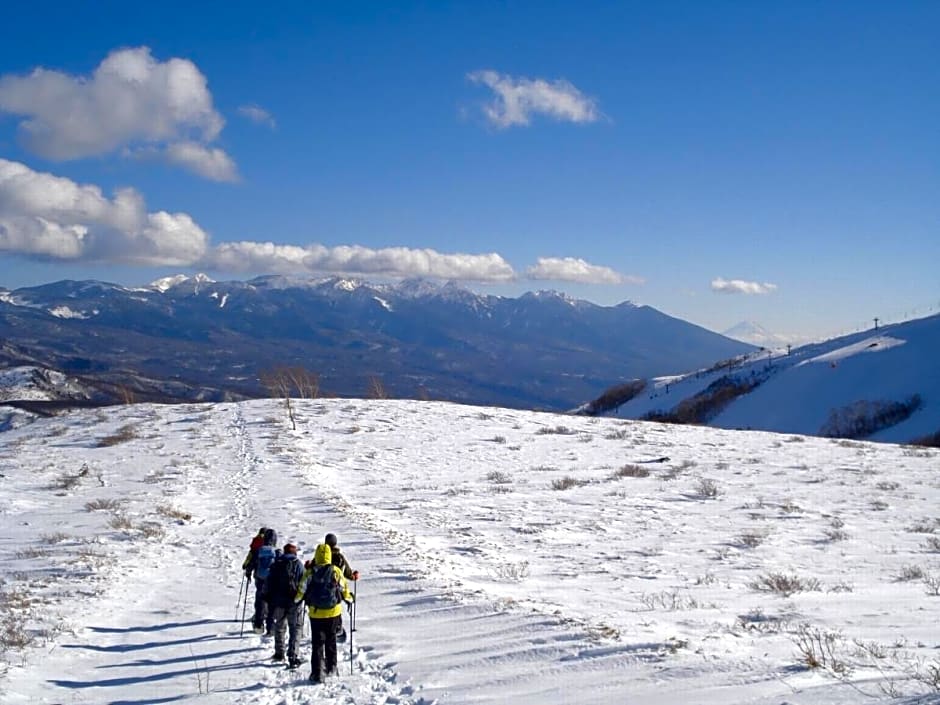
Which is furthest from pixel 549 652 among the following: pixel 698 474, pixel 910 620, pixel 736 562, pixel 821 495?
pixel 698 474

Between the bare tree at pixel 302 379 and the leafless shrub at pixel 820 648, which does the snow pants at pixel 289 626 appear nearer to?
the leafless shrub at pixel 820 648

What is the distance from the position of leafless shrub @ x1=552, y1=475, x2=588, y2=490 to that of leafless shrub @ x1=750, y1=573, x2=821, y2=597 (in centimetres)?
1047

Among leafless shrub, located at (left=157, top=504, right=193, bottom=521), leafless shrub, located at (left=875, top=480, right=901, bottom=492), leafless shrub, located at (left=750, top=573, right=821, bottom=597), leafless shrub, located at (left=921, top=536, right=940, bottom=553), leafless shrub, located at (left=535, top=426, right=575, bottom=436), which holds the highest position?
leafless shrub, located at (left=535, top=426, right=575, bottom=436)

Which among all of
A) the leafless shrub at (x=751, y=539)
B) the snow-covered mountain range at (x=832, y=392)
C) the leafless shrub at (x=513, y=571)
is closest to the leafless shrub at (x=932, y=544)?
the leafless shrub at (x=751, y=539)

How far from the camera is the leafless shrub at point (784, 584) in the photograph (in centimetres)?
1080

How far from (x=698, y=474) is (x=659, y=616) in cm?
1620

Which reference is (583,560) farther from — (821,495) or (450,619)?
(821,495)

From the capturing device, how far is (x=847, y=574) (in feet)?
39.9

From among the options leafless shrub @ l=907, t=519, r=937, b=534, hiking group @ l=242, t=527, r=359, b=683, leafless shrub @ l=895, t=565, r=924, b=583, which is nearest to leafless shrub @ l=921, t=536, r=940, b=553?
leafless shrub @ l=907, t=519, r=937, b=534

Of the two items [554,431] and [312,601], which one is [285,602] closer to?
[312,601]

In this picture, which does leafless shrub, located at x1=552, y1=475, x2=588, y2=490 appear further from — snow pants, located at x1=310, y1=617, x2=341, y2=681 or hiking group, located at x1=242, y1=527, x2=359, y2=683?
snow pants, located at x1=310, y1=617, x2=341, y2=681

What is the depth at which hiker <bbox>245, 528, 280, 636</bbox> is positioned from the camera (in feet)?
30.7

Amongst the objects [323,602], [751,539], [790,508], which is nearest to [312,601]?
[323,602]

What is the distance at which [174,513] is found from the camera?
1761cm
